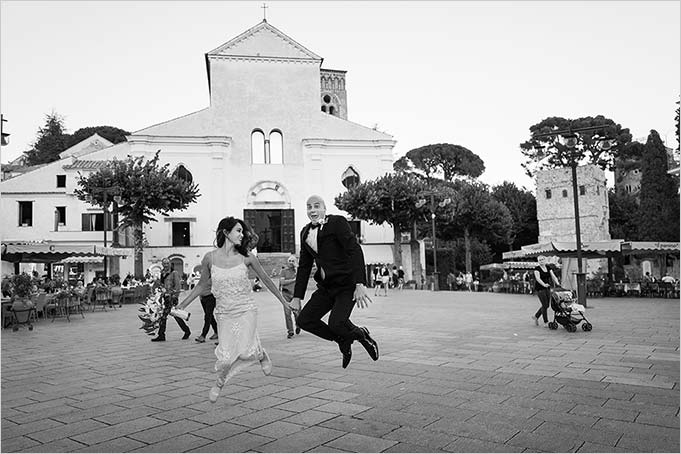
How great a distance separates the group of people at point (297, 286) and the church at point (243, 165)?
36.8 metres

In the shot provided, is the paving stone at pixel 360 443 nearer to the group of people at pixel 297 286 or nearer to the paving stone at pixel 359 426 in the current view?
the paving stone at pixel 359 426

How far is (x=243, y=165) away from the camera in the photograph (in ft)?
152

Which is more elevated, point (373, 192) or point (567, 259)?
point (373, 192)

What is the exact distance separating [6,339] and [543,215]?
5512 centimetres

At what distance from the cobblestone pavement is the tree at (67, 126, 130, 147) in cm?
7341

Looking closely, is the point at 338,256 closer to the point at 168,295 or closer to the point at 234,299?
the point at 234,299

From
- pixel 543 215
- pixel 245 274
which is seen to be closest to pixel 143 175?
pixel 245 274

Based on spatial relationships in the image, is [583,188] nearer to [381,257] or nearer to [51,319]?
[381,257]

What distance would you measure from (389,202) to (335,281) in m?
34.7

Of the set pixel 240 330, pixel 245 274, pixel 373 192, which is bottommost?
pixel 240 330

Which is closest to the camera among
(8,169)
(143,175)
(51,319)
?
(51,319)

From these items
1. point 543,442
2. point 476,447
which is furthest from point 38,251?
point 543,442

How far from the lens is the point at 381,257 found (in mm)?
46031

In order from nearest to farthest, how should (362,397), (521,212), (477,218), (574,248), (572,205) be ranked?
(362,397)
(574,248)
(477,218)
(572,205)
(521,212)
